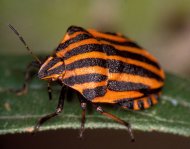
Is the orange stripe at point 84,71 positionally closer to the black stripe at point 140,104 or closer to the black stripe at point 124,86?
the black stripe at point 124,86

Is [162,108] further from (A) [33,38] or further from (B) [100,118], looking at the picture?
(A) [33,38]

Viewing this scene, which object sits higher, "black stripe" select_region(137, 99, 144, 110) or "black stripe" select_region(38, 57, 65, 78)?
"black stripe" select_region(38, 57, 65, 78)

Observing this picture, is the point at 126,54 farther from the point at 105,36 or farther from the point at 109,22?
the point at 109,22

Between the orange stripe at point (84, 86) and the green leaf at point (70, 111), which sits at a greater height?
the orange stripe at point (84, 86)

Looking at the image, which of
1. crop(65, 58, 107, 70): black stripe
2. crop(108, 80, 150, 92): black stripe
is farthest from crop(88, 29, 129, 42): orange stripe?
crop(108, 80, 150, 92): black stripe

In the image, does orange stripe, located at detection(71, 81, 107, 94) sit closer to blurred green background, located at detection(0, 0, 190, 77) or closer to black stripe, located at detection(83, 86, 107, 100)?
black stripe, located at detection(83, 86, 107, 100)

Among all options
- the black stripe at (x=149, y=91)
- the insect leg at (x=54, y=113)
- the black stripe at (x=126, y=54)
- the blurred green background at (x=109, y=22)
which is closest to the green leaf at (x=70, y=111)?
the insect leg at (x=54, y=113)
